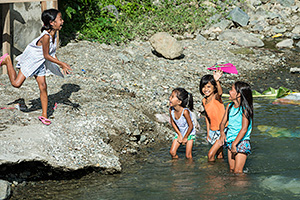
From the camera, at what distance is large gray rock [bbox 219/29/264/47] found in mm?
14359

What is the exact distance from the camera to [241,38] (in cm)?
1445

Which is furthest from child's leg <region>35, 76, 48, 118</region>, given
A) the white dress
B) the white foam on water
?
the white foam on water

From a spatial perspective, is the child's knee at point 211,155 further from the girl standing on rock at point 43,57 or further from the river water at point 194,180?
the girl standing on rock at point 43,57

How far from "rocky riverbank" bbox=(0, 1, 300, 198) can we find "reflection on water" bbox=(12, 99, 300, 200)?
284mm

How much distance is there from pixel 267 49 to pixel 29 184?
1094 centimetres

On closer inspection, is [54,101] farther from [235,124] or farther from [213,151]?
[235,124]

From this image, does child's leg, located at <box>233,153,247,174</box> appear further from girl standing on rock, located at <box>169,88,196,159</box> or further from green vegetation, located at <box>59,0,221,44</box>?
green vegetation, located at <box>59,0,221,44</box>

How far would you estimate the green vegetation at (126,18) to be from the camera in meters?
12.1

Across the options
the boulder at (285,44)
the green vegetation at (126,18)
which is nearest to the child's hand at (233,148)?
the green vegetation at (126,18)

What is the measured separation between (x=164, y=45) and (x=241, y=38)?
401cm

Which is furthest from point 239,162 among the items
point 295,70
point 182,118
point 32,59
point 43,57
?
point 295,70

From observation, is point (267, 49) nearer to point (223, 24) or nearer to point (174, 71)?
point (223, 24)

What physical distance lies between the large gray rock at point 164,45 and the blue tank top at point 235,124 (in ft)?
21.3

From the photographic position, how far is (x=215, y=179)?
5.54 meters
